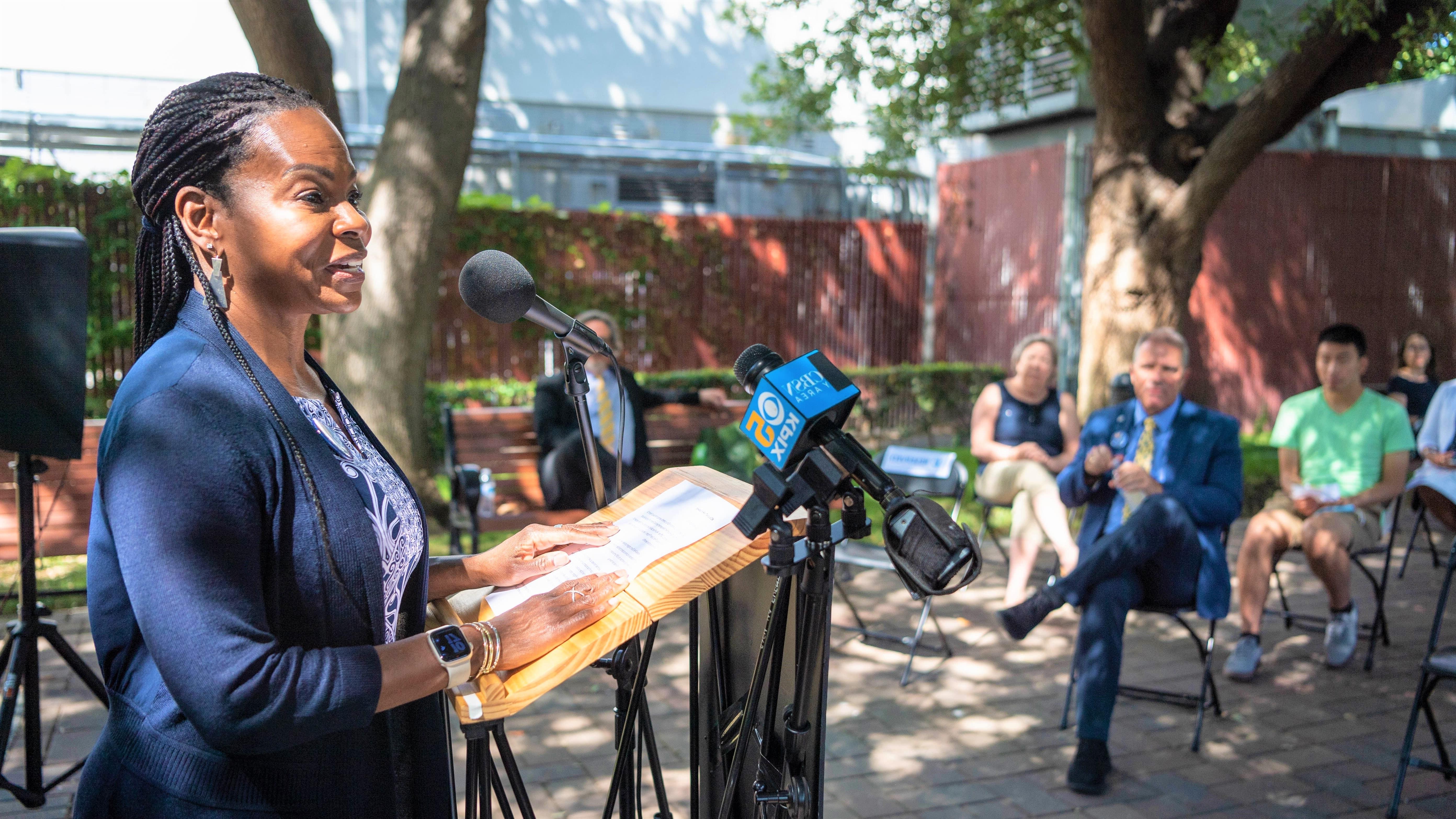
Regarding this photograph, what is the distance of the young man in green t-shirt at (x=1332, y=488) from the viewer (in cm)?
530

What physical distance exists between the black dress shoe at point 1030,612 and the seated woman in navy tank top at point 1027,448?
67.8 inches

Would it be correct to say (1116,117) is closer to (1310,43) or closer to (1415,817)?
(1310,43)

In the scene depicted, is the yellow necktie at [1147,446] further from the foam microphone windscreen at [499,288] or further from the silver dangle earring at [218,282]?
the silver dangle earring at [218,282]

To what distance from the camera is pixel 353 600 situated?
59.8 inches

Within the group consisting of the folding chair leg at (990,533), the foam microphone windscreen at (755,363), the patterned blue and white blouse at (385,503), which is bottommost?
the folding chair leg at (990,533)

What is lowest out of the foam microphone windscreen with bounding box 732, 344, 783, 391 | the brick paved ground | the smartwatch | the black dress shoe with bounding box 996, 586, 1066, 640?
the brick paved ground

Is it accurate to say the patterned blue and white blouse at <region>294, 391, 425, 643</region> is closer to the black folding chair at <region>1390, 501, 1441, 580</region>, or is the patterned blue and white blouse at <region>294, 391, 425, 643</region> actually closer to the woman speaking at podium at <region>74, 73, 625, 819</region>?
the woman speaking at podium at <region>74, 73, 625, 819</region>

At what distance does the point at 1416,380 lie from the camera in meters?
9.13

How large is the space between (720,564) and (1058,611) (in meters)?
5.07

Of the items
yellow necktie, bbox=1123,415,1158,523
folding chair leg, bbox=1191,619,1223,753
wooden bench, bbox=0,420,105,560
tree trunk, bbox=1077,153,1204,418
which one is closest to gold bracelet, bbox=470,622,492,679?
folding chair leg, bbox=1191,619,1223,753

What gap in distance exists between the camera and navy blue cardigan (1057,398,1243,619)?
447cm

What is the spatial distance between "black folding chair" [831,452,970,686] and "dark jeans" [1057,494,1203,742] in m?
0.70

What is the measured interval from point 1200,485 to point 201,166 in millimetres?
4410

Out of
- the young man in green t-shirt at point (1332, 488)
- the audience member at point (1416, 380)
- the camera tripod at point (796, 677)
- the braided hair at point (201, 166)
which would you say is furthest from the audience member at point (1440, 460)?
the braided hair at point (201, 166)
